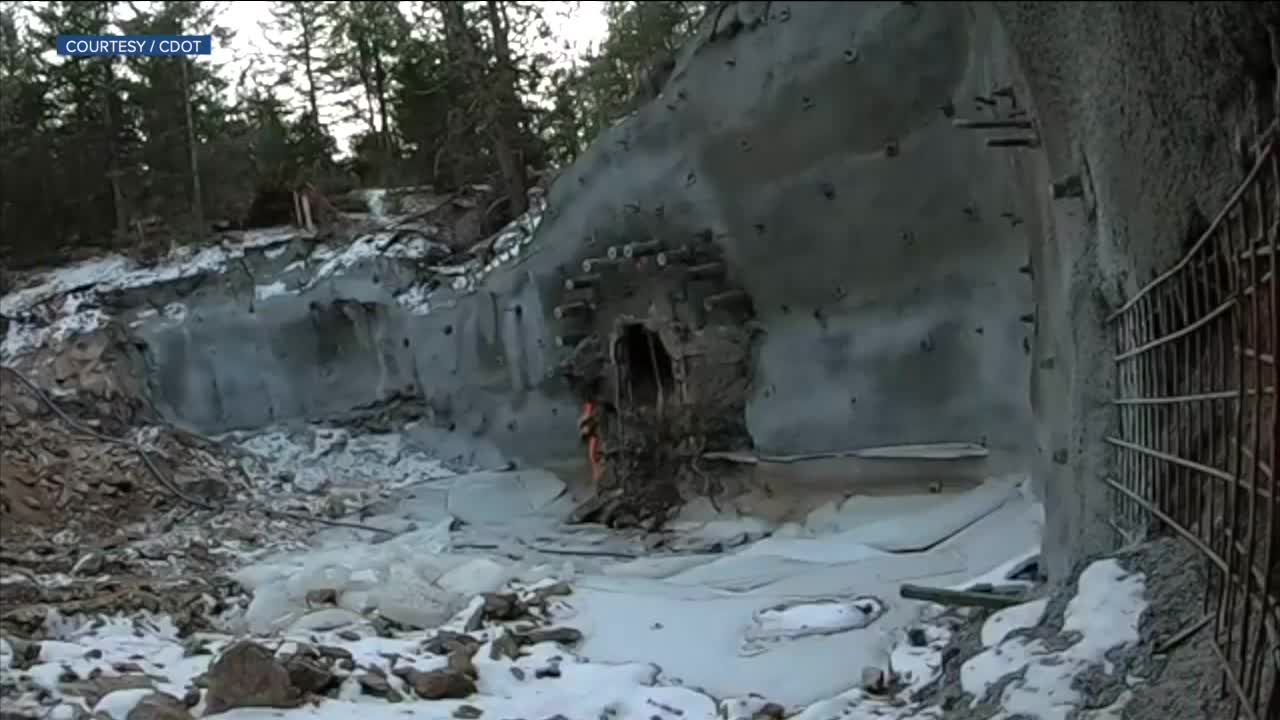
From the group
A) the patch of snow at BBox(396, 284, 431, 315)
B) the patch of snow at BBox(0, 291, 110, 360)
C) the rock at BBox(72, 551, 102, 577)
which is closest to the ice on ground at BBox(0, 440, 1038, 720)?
the rock at BBox(72, 551, 102, 577)

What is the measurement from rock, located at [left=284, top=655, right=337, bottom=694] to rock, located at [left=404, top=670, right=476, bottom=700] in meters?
0.34

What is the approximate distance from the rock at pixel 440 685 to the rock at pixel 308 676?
34cm

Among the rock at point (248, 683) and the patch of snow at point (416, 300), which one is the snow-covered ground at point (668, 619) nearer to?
the rock at point (248, 683)

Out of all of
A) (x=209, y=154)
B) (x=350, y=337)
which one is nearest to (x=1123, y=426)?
(x=350, y=337)

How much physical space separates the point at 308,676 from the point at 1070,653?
3.06m

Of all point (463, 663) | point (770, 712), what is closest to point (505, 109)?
point (463, 663)

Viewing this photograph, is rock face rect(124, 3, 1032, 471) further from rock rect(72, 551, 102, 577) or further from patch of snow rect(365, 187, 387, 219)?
patch of snow rect(365, 187, 387, 219)

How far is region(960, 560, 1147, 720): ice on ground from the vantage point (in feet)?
11.1

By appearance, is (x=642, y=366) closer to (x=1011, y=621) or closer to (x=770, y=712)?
(x=770, y=712)

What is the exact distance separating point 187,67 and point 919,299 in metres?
13.5

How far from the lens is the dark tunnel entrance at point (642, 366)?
36.2 ft

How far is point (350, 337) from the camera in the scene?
46.8 feet

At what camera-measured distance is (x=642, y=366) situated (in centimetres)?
1131

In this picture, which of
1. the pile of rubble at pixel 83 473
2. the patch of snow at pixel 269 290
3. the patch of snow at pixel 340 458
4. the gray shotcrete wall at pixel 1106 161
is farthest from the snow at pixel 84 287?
the gray shotcrete wall at pixel 1106 161
